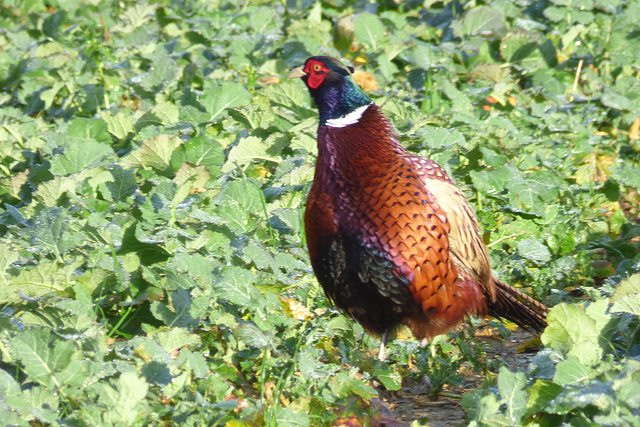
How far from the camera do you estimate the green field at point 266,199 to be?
263 cm

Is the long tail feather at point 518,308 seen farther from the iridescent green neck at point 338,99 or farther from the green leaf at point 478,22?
the green leaf at point 478,22

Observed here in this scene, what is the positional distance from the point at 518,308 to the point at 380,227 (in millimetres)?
972

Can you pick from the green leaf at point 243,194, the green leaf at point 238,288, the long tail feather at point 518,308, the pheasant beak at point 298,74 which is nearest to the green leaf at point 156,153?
the green leaf at point 243,194

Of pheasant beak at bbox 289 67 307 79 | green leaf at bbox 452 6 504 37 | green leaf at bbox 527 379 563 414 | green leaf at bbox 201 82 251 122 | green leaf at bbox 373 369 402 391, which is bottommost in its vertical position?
green leaf at bbox 373 369 402 391

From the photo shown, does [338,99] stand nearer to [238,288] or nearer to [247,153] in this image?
[238,288]

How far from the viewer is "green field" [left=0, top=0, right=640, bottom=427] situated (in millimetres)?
2627

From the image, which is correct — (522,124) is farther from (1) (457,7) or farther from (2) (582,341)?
(2) (582,341)

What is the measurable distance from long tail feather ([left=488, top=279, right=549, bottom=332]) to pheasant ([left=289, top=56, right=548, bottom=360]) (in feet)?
0.82

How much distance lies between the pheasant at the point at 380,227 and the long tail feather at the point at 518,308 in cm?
25

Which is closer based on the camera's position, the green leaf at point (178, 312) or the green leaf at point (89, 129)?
the green leaf at point (178, 312)

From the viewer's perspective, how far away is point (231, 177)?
4.46m

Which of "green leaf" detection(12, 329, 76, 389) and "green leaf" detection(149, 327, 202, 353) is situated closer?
"green leaf" detection(12, 329, 76, 389)

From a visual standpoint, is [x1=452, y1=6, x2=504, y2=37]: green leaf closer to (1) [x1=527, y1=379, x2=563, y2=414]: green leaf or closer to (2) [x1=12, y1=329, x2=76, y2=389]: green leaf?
(1) [x1=527, y1=379, x2=563, y2=414]: green leaf

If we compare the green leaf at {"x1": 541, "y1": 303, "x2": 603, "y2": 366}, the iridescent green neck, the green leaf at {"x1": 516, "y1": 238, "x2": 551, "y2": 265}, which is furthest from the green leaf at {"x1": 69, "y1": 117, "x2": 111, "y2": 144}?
the green leaf at {"x1": 541, "y1": 303, "x2": 603, "y2": 366}
